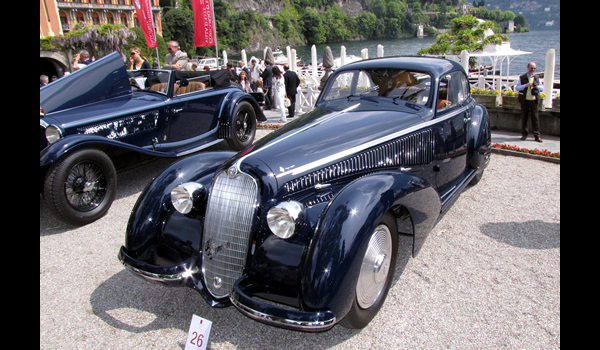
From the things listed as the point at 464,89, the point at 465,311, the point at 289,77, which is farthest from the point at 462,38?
the point at 465,311

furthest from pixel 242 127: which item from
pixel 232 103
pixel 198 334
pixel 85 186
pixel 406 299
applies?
pixel 198 334

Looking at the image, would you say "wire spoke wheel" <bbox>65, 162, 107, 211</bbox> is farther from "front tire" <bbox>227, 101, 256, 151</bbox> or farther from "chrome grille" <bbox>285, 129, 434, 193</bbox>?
"chrome grille" <bbox>285, 129, 434, 193</bbox>

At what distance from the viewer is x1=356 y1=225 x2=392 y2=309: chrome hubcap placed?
288cm

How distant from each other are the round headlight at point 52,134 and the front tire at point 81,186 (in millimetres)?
511

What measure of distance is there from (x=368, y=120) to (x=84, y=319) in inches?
120

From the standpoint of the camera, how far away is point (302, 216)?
282 cm

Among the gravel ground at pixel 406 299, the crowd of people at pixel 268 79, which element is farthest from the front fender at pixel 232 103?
the gravel ground at pixel 406 299

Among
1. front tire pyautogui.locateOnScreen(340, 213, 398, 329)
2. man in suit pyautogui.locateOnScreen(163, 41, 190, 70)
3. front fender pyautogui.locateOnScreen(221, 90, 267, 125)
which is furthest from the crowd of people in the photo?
front tire pyautogui.locateOnScreen(340, 213, 398, 329)

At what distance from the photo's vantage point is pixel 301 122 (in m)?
4.04

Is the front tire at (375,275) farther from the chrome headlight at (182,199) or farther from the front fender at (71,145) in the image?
the front fender at (71,145)

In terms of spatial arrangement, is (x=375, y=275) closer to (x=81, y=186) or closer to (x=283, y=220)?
(x=283, y=220)

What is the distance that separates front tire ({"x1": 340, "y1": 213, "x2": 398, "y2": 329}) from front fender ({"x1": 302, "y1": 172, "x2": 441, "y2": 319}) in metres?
0.16

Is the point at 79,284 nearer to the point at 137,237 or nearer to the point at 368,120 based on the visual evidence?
the point at 137,237
